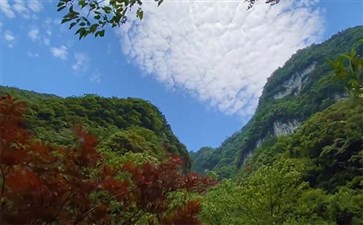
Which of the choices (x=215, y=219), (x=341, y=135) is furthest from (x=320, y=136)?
(x=215, y=219)

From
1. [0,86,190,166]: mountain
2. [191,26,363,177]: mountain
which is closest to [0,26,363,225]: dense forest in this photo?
[0,86,190,166]: mountain

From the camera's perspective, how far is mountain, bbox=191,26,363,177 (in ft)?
227

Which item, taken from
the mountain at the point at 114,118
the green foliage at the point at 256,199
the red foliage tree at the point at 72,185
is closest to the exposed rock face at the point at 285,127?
the mountain at the point at 114,118

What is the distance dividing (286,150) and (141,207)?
40.8m

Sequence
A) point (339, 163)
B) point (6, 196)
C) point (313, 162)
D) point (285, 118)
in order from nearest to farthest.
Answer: point (6, 196) → point (339, 163) → point (313, 162) → point (285, 118)

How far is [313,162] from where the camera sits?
34.4 m

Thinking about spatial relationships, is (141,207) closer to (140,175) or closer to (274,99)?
(140,175)

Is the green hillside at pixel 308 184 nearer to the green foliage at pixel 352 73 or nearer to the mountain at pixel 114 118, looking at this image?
the green foliage at pixel 352 73

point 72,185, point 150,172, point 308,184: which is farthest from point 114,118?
point 72,185

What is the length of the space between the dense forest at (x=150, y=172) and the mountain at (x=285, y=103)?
2313 cm

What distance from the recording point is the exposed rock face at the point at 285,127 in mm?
71500

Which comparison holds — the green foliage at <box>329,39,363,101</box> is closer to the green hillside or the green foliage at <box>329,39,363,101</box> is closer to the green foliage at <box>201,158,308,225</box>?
the green hillside

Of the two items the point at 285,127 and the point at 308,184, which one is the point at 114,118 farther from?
the point at 285,127

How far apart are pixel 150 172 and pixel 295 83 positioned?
300 feet
